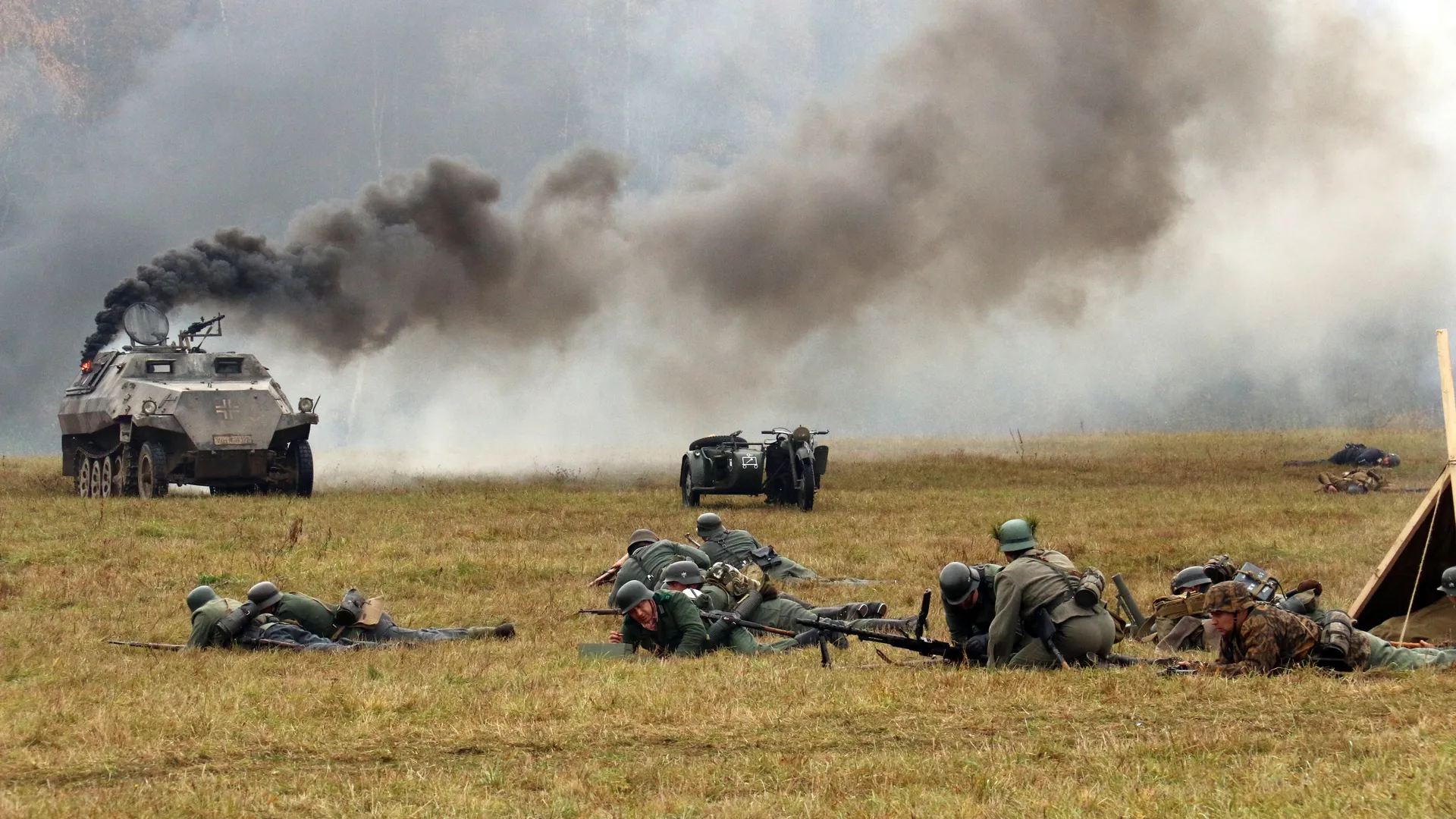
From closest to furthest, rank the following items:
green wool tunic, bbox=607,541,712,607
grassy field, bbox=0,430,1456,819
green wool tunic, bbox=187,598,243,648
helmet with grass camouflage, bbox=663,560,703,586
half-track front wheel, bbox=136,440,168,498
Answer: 1. grassy field, bbox=0,430,1456,819
2. green wool tunic, bbox=187,598,243,648
3. helmet with grass camouflage, bbox=663,560,703,586
4. green wool tunic, bbox=607,541,712,607
5. half-track front wheel, bbox=136,440,168,498

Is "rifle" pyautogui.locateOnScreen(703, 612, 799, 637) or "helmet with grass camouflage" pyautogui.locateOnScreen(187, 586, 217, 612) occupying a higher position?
"helmet with grass camouflage" pyautogui.locateOnScreen(187, 586, 217, 612)

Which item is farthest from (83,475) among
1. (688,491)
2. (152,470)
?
(688,491)

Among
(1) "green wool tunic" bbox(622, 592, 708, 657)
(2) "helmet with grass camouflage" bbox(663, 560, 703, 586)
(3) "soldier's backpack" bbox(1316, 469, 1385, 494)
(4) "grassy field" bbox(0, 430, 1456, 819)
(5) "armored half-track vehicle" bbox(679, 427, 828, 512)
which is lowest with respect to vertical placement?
(4) "grassy field" bbox(0, 430, 1456, 819)

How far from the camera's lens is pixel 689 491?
2378cm

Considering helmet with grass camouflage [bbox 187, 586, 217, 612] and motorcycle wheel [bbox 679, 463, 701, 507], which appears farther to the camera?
motorcycle wheel [bbox 679, 463, 701, 507]

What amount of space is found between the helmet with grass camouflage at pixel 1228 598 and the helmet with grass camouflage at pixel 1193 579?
200cm

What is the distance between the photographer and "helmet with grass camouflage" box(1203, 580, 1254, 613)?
8.67m

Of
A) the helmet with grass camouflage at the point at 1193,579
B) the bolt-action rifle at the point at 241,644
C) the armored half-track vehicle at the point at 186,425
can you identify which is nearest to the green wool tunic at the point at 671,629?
the bolt-action rifle at the point at 241,644

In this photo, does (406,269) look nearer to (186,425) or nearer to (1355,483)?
(186,425)

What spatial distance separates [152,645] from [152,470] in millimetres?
13988

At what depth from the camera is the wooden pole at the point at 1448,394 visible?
A: 32.9 feet

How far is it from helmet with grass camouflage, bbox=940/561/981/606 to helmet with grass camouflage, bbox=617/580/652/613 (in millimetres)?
1860

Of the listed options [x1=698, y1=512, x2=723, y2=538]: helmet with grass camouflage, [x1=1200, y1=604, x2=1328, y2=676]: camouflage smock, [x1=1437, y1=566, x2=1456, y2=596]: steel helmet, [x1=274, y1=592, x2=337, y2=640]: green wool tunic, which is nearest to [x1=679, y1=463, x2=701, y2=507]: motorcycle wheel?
[x1=698, y1=512, x2=723, y2=538]: helmet with grass camouflage

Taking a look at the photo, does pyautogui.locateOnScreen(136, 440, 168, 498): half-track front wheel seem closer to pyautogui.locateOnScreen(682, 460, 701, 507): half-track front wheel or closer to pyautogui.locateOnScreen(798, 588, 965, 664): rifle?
pyautogui.locateOnScreen(682, 460, 701, 507): half-track front wheel
